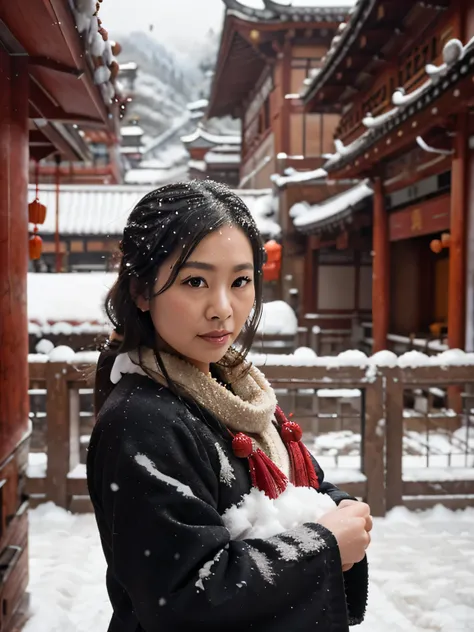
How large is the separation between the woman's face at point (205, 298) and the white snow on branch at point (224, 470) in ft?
0.67

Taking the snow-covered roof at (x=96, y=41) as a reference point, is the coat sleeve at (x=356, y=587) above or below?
below

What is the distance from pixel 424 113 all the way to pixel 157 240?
549cm

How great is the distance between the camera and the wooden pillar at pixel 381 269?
30.6ft

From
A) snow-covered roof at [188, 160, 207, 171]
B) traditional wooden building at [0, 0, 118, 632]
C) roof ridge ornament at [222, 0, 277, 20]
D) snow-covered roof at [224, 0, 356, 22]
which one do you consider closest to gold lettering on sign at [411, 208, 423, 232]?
traditional wooden building at [0, 0, 118, 632]

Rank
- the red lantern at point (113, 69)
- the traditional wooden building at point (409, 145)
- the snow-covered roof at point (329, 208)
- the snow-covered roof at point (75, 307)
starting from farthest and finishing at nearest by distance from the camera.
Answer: the snow-covered roof at point (329, 208)
the snow-covered roof at point (75, 307)
the traditional wooden building at point (409, 145)
the red lantern at point (113, 69)

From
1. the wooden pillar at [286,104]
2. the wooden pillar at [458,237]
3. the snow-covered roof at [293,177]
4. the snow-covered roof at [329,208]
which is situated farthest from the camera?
the wooden pillar at [286,104]

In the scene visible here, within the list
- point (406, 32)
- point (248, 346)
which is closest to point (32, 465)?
point (248, 346)

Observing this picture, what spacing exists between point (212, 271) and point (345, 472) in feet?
10.8

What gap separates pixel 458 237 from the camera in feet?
21.6

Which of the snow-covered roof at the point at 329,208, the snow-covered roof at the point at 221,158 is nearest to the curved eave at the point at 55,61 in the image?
the snow-covered roof at the point at 329,208

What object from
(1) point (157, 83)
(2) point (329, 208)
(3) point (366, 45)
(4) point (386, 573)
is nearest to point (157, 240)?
(4) point (386, 573)

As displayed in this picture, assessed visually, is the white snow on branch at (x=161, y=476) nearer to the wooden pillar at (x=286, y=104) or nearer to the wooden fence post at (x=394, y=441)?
the wooden fence post at (x=394, y=441)

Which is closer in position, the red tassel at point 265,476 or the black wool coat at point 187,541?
the black wool coat at point 187,541

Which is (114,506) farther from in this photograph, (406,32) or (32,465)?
(406,32)
